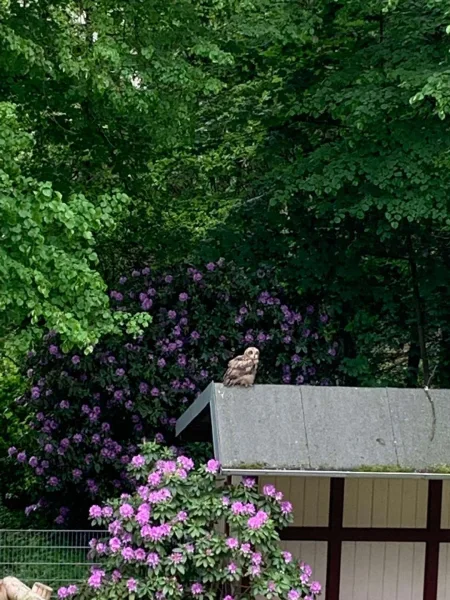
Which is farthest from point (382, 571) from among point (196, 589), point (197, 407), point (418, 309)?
point (418, 309)

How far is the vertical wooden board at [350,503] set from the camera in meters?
7.23

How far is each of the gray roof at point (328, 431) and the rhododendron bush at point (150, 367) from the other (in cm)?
309

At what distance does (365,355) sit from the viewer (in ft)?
35.5

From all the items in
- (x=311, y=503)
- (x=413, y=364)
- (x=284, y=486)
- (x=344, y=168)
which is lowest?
(x=311, y=503)

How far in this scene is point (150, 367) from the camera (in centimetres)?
984

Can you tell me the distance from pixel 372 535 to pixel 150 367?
11.2 feet

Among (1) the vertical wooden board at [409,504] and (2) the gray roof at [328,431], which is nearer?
(2) the gray roof at [328,431]

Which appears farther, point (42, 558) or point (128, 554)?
point (42, 558)

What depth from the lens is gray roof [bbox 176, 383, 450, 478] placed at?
6238mm

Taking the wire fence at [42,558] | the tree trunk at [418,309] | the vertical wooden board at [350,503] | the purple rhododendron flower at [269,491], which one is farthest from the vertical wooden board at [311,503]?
the tree trunk at [418,309]

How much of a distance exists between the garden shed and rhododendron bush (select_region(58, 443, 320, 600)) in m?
0.25

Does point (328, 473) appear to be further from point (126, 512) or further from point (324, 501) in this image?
point (126, 512)

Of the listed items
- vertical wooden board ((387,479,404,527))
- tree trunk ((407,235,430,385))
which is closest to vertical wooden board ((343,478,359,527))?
vertical wooden board ((387,479,404,527))

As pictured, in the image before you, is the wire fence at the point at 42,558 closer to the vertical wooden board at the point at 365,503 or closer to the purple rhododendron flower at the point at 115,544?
the purple rhododendron flower at the point at 115,544
